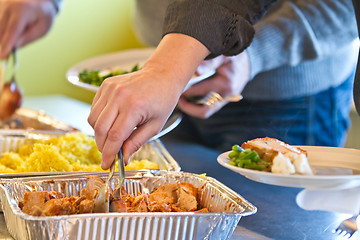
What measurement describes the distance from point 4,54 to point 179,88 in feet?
3.98

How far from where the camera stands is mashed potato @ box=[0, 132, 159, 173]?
1.09 metres

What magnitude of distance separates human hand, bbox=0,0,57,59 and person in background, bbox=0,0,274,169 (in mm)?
1097

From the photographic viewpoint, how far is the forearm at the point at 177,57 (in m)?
0.88

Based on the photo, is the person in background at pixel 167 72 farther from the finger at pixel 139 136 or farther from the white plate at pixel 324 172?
the white plate at pixel 324 172

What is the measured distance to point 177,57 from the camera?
895mm

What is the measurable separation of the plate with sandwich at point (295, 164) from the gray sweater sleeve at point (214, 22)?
0.23 meters

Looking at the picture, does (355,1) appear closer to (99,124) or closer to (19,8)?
(99,124)

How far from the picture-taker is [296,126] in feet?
5.45

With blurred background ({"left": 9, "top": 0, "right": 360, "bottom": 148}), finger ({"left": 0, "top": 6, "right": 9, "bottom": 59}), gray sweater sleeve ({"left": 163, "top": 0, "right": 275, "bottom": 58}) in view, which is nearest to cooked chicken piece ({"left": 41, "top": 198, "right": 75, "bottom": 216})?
gray sweater sleeve ({"left": 163, "top": 0, "right": 275, "bottom": 58})

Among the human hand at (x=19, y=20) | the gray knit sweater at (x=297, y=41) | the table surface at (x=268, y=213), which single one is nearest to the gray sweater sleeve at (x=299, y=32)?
the gray knit sweater at (x=297, y=41)

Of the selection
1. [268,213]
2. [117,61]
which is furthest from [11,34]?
[268,213]

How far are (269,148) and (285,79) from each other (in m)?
0.93

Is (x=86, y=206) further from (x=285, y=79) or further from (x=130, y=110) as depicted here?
(x=285, y=79)

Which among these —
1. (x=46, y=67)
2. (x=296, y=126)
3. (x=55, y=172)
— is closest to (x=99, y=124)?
(x=55, y=172)
